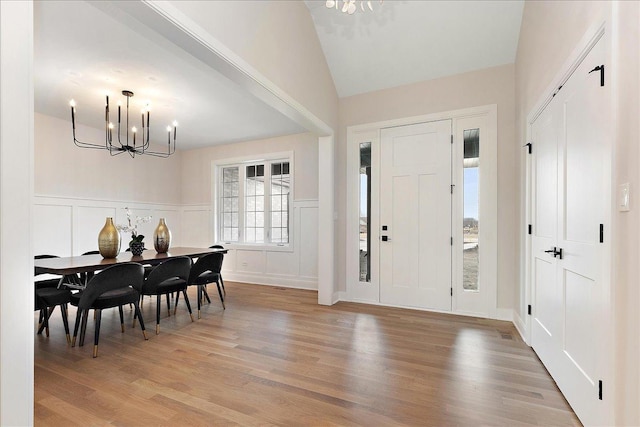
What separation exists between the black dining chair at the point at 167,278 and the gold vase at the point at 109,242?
1.73ft

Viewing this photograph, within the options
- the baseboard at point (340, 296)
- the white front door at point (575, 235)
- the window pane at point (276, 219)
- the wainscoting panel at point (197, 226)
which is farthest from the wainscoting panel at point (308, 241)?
the white front door at point (575, 235)

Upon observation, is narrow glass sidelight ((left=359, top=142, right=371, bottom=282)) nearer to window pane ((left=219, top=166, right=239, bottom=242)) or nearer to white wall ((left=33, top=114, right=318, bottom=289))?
white wall ((left=33, top=114, right=318, bottom=289))

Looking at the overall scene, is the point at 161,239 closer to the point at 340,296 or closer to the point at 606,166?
the point at 340,296

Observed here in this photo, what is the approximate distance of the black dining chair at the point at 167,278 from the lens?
3.18m

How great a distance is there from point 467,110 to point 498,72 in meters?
0.54

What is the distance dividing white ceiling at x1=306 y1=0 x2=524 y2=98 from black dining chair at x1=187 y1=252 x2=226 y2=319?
3069mm

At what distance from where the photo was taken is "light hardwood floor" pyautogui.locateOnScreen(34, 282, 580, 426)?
5.84ft

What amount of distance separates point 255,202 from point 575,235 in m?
5.12

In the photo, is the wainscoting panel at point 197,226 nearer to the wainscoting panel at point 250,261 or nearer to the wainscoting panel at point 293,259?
the wainscoting panel at point 250,261

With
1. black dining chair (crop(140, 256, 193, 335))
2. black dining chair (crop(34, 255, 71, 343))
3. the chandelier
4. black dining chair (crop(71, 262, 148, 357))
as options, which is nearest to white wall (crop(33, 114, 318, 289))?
the chandelier

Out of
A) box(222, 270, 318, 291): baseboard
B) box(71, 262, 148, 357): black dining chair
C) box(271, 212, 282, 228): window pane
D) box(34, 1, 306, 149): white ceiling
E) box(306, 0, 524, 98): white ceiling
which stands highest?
box(306, 0, 524, 98): white ceiling

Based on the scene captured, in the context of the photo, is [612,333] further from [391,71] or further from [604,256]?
[391,71]

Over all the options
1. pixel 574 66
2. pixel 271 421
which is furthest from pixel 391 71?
pixel 271 421

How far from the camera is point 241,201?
613 cm
